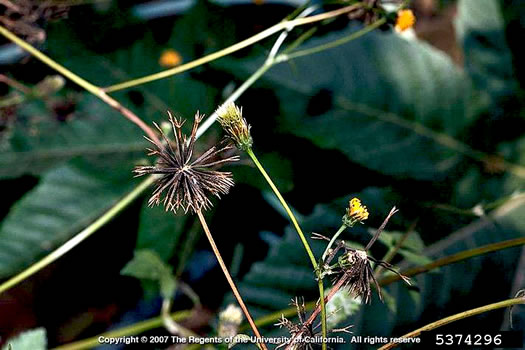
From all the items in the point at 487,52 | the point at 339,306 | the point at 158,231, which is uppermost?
the point at 487,52

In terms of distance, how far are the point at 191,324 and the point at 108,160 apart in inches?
7.9

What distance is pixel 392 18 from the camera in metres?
0.44

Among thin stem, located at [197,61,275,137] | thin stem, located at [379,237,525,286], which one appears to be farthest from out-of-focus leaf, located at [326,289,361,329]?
thin stem, located at [197,61,275,137]

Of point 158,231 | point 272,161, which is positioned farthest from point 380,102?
point 158,231

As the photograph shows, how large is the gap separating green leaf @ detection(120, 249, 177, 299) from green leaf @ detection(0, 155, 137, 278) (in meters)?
0.11

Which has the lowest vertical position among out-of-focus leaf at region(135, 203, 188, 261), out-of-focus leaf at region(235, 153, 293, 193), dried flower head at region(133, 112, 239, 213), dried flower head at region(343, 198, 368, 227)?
dried flower head at region(343, 198, 368, 227)

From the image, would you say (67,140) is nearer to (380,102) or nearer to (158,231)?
(158,231)

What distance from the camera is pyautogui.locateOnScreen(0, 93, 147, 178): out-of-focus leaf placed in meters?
0.65

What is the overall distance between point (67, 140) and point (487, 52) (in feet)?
1.52

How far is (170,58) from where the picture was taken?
0.67 m

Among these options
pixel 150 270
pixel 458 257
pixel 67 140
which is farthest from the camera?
pixel 67 140

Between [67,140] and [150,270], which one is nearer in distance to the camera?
[150,270]

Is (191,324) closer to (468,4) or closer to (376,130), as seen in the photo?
(376,130)

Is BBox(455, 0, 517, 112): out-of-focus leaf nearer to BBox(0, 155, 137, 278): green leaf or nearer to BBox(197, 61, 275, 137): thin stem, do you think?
BBox(197, 61, 275, 137): thin stem
